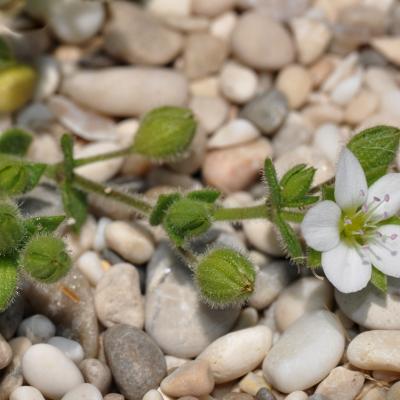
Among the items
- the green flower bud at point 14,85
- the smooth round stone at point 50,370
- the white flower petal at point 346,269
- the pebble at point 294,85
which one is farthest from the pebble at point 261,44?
the smooth round stone at point 50,370

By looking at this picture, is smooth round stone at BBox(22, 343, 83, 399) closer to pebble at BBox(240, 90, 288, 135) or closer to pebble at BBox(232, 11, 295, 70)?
pebble at BBox(240, 90, 288, 135)

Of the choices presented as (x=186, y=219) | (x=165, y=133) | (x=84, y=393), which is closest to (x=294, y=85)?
(x=165, y=133)

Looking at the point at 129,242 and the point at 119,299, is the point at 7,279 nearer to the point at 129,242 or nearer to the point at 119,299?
the point at 119,299

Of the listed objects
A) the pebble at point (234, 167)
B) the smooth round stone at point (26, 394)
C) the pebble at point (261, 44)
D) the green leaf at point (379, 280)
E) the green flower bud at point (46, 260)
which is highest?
the pebble at point (261, 44)

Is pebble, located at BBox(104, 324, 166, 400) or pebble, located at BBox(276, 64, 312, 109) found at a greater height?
pebble, located at BBox(276, 64, 312, 109)

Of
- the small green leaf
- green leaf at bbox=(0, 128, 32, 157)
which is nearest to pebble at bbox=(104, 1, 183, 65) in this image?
green leaf at bbox=(0, 128, 32, 157)

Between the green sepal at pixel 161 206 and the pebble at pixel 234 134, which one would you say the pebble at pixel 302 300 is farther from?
the pebble at pixel 234 134
